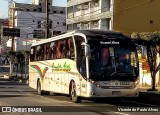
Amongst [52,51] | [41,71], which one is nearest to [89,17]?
[41,71]

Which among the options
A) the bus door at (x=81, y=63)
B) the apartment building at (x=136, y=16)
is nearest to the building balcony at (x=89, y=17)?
the apartment building at (x=136, y=16)

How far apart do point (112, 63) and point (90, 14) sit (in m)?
43.2

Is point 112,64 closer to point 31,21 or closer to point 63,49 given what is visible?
point 63,49

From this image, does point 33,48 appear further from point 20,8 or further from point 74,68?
point 20,8

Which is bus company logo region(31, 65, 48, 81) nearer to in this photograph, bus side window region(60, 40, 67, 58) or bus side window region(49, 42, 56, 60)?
bus side window region(49, 42, 56, 60)

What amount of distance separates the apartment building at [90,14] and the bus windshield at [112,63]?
37.2m

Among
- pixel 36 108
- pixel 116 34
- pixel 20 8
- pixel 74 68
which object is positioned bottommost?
pixel 36 108

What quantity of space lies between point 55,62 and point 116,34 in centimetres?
477

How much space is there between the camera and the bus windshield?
18.6 meters

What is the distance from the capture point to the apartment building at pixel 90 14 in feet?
189

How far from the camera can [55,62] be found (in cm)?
2348

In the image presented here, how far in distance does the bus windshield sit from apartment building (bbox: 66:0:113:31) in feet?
122

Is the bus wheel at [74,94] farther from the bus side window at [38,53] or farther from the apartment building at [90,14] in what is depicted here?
the apartment building at [90,14]

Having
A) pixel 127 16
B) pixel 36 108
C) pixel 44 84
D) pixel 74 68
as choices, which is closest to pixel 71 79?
pixel 74 68
